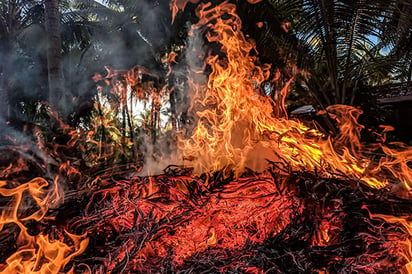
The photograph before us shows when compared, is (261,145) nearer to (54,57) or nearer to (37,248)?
(37,248)

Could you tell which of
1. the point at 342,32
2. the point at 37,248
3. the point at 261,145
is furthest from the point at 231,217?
the point at 342,32

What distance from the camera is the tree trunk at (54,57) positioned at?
260 inches

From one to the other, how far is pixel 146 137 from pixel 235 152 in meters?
15.7

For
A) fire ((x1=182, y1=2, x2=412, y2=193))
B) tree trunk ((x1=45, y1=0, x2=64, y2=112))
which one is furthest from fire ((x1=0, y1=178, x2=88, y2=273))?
tree trunk ((x1=45, y1=0, x2=64, y2=112))

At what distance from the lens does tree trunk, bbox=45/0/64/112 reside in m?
6.61

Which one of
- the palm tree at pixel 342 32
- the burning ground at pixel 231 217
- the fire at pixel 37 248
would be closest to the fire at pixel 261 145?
the burning ground at pixel 231 217

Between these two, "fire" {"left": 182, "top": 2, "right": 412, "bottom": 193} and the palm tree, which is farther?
the palm tree

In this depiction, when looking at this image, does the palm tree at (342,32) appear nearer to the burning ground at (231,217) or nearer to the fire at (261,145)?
the fire at (261,145)

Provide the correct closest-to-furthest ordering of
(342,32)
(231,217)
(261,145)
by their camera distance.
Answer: (231,217)
(261,145)
(342,32)

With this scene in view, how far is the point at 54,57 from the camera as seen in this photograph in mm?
6801

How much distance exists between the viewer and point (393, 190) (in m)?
2.22

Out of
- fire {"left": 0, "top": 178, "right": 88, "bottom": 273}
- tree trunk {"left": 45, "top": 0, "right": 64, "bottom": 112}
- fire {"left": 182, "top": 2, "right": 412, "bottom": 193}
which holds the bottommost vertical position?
fire {"left": 0, "top": 178, "right": 88, "bottom": 273}

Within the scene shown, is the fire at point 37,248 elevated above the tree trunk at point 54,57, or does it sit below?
below

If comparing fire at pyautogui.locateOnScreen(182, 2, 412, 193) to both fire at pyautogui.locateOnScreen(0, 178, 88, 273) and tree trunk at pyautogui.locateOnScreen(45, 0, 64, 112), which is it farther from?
tree trunk at pyautogui.locateOnScreen(45, 0, 64, 112)
